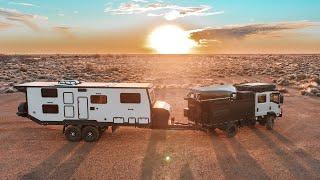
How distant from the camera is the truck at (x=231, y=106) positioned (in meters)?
20.1

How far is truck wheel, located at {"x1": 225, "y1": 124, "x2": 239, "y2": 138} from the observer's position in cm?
2080

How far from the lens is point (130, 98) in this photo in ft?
65.0

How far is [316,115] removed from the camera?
1084 inches

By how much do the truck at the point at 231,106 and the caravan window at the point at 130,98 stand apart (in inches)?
125

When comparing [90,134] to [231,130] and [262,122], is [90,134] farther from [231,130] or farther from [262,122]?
[262,122]

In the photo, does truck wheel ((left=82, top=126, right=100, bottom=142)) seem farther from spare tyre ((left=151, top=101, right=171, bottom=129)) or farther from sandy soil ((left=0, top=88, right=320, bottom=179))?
spare tyre ((left=151, top=101, right=171, bottom=129))

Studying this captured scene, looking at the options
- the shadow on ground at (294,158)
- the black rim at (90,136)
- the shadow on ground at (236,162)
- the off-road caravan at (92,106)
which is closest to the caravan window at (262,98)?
the shadow on ground at (294,158)

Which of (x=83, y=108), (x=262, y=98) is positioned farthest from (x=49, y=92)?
(x=262, y=98)

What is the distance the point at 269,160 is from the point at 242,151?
165 centimetres

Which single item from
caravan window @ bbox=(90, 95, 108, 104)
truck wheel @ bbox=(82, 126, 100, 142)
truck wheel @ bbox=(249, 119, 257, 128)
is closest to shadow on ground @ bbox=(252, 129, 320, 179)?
truck wheel @ bbox=(249, 119, 257, 128)

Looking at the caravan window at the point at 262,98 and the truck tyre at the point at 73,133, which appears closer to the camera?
the truck tyre at the point at 73,133

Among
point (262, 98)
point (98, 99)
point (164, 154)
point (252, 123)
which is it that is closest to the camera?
point (164, 154)

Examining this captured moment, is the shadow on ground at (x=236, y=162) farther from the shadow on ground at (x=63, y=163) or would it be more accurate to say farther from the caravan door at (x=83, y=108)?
the caravan door at (x=83, y=108)

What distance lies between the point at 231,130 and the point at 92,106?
7.75 metres
